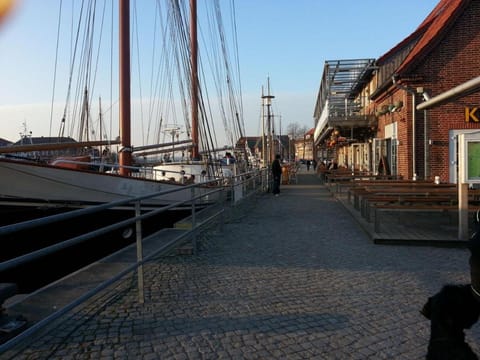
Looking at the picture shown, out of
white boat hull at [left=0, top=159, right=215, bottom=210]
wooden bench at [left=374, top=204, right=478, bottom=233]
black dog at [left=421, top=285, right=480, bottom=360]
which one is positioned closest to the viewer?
black dog at [left=421, top=285, right=480, bottom=360]

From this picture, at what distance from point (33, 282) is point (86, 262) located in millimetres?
1091

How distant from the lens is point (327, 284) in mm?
5074

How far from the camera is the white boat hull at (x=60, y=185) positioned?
7.45 meters

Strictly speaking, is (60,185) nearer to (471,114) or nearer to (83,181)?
(83,181)

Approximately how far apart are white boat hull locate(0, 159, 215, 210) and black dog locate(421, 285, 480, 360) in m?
5.88

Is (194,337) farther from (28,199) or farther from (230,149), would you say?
(230,149)

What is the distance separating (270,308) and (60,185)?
5.27 metres

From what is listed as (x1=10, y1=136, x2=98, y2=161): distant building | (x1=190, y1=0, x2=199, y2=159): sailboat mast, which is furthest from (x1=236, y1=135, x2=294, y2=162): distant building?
(x1=10, y1=136, x2=98, y2=161): distant building

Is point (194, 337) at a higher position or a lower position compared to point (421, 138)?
lower

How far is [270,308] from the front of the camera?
426 cm

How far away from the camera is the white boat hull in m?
7.45

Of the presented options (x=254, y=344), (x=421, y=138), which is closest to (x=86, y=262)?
(x=254, y=344)

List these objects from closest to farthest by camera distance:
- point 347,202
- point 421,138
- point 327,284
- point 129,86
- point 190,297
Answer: point 190,297 < point 327,284 < point 129,86 < point 347,202 < point 421,138

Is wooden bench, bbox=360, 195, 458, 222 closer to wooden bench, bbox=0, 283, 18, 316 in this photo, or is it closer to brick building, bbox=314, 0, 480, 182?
brick building, bbox=314, 0, 480, 182
